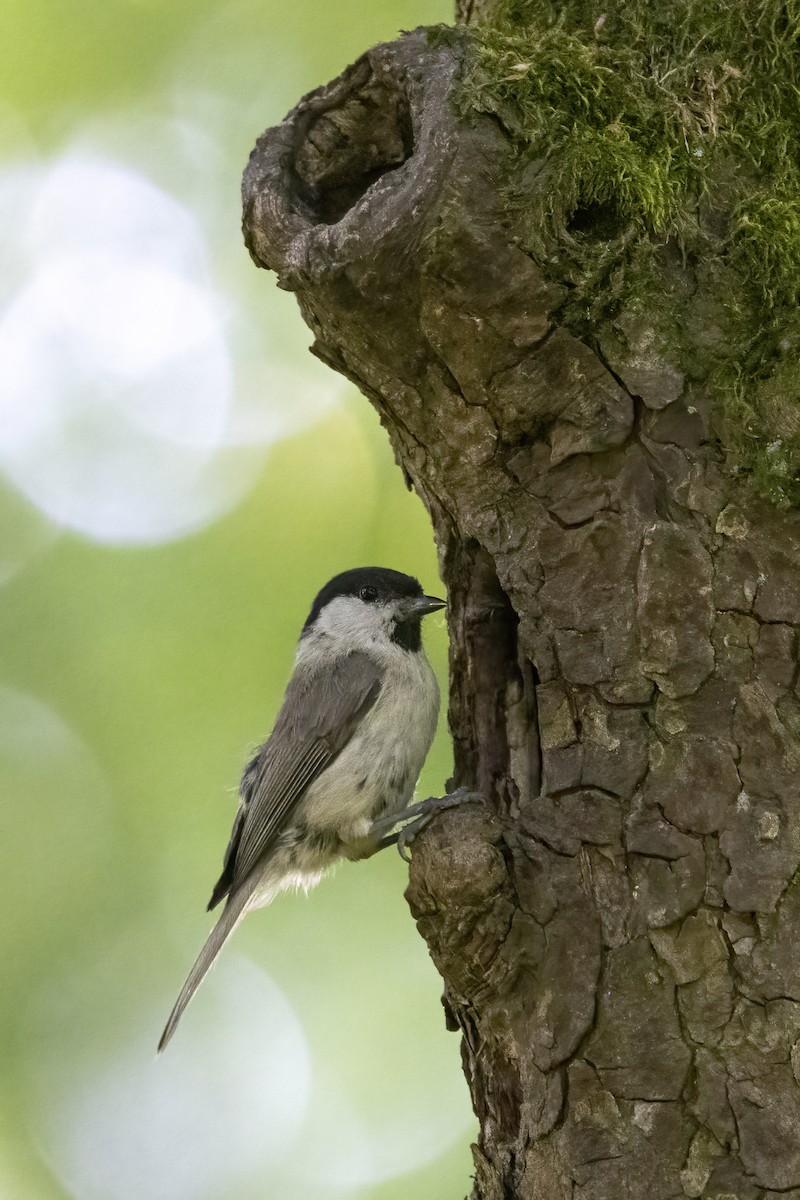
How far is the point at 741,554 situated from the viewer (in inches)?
69.6

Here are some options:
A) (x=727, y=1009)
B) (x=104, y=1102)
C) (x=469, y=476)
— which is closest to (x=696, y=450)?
(x=469, y=476)

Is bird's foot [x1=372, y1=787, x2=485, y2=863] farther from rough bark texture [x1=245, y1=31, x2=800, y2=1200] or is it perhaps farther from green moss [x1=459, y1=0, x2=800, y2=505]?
green moss [x1=459, y1=0, x2=800, y2=505]

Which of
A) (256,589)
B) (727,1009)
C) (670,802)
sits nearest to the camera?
(727,1009)

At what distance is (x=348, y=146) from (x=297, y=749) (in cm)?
144

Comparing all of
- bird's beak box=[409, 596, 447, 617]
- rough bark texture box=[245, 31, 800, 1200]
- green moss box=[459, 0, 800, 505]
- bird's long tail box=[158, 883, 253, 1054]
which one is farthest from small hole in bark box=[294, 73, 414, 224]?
bird's long tail box=[158, 883, 253, 1054]

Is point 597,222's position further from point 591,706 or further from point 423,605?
point 423,605

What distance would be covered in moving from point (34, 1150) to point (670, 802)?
253 cm

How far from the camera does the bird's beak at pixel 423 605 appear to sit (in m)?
3.06

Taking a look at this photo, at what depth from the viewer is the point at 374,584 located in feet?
10.5

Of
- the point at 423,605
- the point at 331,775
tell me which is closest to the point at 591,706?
the point at 331,775

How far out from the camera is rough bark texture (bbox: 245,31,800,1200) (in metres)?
1.58

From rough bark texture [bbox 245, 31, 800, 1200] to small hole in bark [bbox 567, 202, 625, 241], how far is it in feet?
0.36

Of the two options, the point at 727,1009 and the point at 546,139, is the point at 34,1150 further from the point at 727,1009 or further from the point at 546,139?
the point at 546,139

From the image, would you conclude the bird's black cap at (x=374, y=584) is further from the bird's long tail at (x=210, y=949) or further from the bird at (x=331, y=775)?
the bird's long tail at (x=210, y=949)
